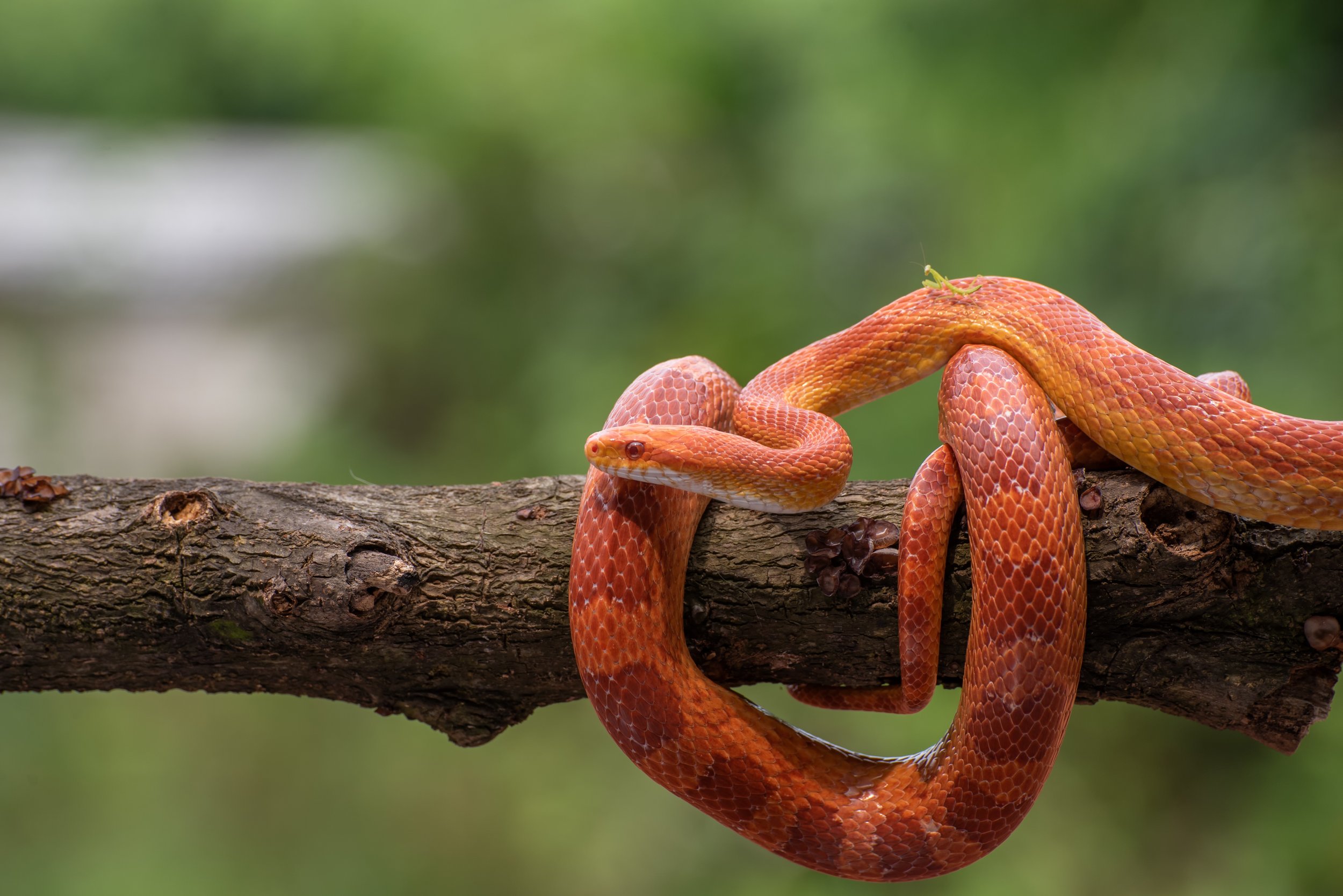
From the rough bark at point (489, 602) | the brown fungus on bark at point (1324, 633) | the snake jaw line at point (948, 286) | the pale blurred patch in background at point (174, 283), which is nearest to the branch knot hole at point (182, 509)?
the rough bark at point (489, 602)

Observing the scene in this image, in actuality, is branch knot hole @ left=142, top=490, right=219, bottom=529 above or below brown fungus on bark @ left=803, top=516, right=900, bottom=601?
below

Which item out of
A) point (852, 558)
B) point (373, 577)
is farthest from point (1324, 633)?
point (373, 577)

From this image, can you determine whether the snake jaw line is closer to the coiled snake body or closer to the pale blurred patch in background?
the coiled snake body

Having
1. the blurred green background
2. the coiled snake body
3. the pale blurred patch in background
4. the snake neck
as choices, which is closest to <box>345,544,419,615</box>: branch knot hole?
the coiled snake body

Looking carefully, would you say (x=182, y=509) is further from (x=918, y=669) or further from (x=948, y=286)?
(x=948, y=286)

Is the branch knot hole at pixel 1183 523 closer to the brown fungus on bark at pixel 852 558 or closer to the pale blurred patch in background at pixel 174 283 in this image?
the brown fungus on bark at pixel 852 558

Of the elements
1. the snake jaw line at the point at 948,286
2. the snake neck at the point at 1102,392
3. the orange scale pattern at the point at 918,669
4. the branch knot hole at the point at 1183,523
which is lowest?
the orange scale pattern at the point at 918,669
